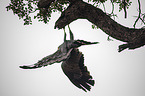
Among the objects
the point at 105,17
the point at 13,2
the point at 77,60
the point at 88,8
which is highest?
the point at 13,2

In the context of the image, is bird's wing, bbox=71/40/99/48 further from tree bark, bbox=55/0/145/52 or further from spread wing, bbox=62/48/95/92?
tree bark, bbox=55/0/145/52

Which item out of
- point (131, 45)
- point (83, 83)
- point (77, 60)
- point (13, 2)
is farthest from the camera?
point (13, 2)

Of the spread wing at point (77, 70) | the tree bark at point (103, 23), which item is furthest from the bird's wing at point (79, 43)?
the tree bark at point (103, 23)

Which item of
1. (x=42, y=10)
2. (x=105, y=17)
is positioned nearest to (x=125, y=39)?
(x=105, y=17)

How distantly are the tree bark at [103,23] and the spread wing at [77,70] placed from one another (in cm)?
65

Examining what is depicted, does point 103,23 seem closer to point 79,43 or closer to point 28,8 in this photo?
point 79,43

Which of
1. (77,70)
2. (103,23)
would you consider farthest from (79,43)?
(103,23)

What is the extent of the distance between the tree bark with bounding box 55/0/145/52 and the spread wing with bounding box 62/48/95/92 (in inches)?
25.4

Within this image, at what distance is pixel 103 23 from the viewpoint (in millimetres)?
2090

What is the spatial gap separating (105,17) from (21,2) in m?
2.68

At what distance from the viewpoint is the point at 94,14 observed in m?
2.15

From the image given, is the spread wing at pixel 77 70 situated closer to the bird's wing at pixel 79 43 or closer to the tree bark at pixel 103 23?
the bird's wing at pixel 79 43

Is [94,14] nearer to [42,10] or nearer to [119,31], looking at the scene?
[119,31]

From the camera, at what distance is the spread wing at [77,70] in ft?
6.35
